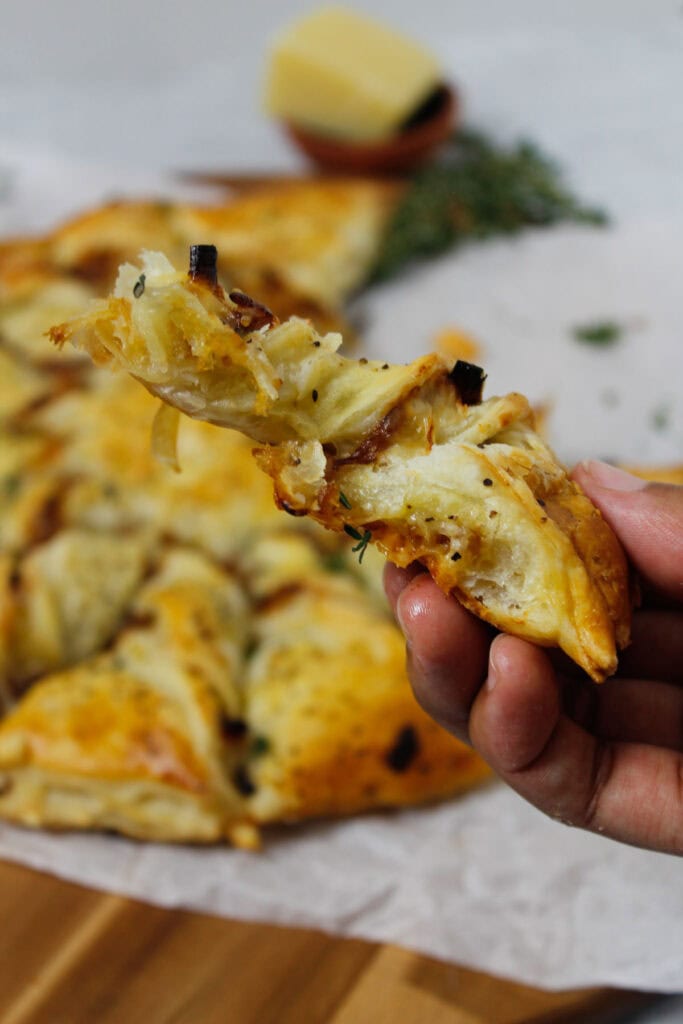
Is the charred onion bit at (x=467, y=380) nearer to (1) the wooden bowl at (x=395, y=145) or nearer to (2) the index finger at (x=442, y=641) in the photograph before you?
(2) the index finger at (x=442, y=641)

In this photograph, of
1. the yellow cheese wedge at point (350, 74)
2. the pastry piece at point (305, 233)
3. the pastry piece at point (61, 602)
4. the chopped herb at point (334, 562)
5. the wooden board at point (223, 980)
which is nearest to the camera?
the wooden board at point (223, 980)

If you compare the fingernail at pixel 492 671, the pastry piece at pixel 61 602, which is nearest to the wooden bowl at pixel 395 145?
the pastry piece at pixel 61 602

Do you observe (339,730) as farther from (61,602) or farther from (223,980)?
(61,602)

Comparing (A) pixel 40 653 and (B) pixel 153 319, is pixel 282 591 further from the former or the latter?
(B) pixel 153 319

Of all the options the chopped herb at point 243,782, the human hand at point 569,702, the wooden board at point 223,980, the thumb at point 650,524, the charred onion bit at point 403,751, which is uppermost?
the thumb at point 650,524

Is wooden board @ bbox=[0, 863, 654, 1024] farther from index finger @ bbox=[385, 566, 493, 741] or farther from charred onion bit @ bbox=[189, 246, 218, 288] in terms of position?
charred onion bit @ bbox=[189, 246, 218, 288]

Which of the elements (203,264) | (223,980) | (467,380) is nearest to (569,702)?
(467,380)

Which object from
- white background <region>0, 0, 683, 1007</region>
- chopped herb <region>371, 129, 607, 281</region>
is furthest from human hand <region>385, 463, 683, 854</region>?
chopped herb <region>371, 129, 607, 281</region>
